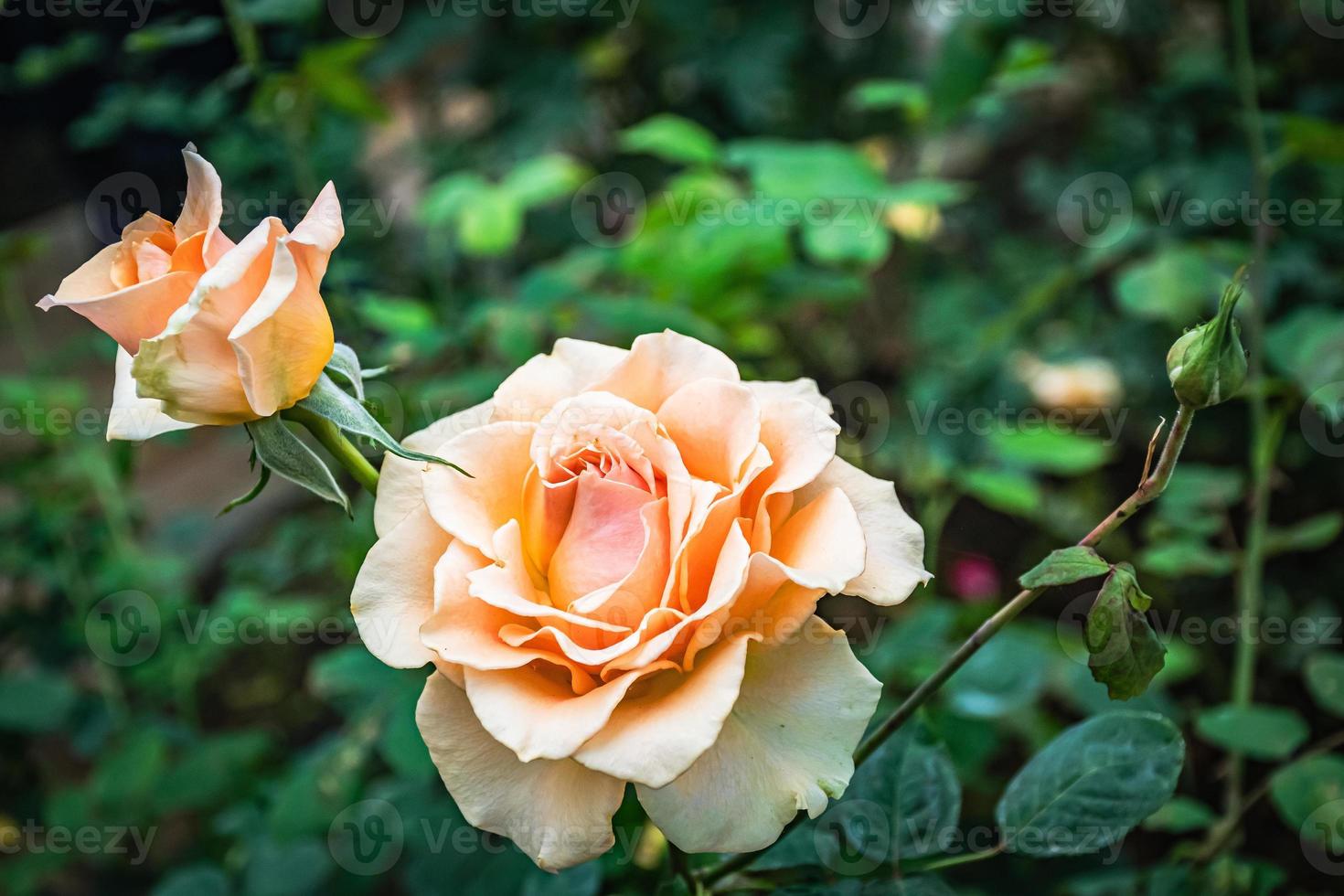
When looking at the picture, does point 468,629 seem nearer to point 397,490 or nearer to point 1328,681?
point 397,490

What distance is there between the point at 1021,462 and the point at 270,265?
0.67 m

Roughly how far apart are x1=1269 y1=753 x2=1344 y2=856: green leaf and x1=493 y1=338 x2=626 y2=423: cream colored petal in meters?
0.46

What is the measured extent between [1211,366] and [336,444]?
0.27m

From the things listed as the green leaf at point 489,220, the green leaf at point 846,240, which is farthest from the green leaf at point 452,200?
the green leaf at point 846,240

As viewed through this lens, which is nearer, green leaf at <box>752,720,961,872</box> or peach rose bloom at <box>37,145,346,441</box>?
peach rose bloom at <box>37,145,346,441</box>

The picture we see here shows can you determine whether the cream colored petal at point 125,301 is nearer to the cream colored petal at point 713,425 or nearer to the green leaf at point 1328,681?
the cream colored petal at point 713,425

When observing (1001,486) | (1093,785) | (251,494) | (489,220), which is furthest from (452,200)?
(1093,785)

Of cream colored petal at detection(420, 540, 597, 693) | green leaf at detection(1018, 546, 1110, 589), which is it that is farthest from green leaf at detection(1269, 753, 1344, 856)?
cream colored petal at detection(420, 540, 597, 693)

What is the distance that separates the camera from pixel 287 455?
1.00ft

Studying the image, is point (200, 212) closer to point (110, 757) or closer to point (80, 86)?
point (110, 757)

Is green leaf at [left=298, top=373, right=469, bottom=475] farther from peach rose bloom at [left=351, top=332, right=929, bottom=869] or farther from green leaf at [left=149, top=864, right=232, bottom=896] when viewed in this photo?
green leaf at [left=149, top=864, right=232, bottom=896]

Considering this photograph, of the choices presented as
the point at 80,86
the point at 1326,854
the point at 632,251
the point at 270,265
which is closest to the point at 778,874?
the point at 270,265

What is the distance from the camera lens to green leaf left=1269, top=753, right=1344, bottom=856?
542 mm

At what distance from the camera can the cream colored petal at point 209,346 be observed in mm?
272
